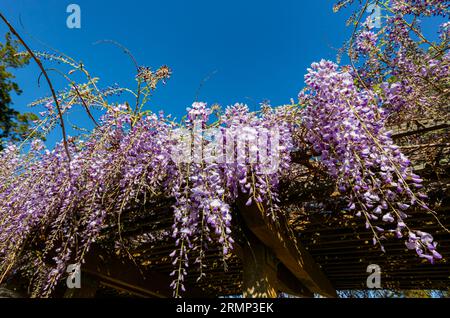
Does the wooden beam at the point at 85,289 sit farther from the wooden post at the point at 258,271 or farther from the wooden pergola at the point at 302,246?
the wooden post at the point at 258,271

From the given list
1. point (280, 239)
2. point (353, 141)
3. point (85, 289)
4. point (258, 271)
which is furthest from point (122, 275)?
point (353, 141)

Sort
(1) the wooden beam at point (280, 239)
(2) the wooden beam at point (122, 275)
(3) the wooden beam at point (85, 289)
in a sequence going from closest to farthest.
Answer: (1) the wooden beam at point (280, 239)
(2) the wooden beam at point (122, 275)
(3) the wooden beam at point (85, 289)

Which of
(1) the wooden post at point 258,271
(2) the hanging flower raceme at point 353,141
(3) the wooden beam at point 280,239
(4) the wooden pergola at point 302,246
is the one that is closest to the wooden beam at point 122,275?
(4) the wooden pergola at point 302,246

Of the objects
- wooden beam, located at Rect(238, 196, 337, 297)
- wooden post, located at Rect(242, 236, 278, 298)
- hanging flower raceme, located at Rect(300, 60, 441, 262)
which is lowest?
wooden post, located at Rect(242, 236, 278, 298)

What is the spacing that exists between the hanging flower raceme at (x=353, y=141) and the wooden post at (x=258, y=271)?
2.71 ft

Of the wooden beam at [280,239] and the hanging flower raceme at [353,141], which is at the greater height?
the hanging flower raceme at [353,141]

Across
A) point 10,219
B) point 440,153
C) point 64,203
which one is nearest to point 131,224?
point 64,203

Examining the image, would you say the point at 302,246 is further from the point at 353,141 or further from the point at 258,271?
the point at 353,141

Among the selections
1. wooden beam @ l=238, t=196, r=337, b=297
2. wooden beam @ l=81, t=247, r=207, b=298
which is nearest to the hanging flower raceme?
wooden beam @ l=238, t=196, r=337, b=297

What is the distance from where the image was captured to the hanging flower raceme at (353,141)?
1548 mm

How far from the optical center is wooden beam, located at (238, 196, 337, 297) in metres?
2.00

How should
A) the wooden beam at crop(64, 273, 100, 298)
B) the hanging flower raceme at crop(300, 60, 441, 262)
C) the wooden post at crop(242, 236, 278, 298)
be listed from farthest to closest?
the wooden beam at crop(64, 273, 100, 298)
the wooden post at crop(242, 236, 278, 298)
the hanging flower raceme at crop(300, 60, 441, 262)

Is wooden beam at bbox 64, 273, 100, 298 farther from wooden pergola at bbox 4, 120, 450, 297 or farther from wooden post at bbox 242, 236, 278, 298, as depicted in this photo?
wooden post at bbox 242, 236, 278, 298

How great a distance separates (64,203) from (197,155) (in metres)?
1.01
